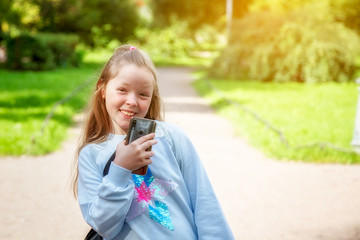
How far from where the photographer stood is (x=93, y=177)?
1.72m

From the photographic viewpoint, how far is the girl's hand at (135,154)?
154 cm

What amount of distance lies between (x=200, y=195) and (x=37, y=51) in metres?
20.8

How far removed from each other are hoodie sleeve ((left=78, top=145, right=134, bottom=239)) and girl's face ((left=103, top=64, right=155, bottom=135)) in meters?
0.29

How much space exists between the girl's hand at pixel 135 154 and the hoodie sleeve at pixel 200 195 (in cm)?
30

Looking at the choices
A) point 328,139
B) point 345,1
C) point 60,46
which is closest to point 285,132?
point 328,139

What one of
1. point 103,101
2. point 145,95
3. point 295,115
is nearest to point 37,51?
point 295,115

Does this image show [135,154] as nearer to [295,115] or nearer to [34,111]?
[34,111]

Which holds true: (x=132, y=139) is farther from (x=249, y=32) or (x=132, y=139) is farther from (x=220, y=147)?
(x=249, y=32)

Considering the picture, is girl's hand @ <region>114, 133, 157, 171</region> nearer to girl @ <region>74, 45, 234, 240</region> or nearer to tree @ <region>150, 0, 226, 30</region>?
girl @ <region>74, 45, 234, 240</region>

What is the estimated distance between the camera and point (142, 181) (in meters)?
1.74

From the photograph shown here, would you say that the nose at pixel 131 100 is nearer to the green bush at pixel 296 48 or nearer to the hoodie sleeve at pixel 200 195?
the hoodie sleeve at pixel 200 195

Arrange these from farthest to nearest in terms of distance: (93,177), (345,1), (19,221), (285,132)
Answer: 1. (345,1)
2. (285,132)
3. (19,221)
4. (93,177)

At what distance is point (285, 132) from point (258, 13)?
12.4m

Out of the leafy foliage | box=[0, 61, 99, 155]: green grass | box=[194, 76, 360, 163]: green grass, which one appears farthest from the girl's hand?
the leafy foliage
